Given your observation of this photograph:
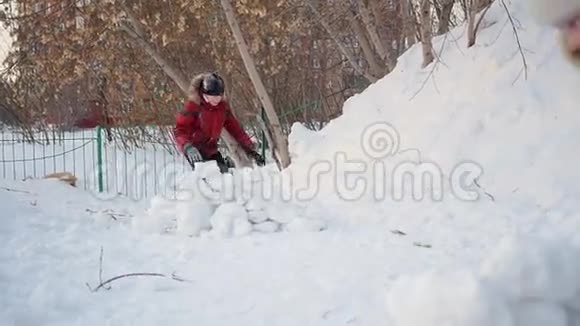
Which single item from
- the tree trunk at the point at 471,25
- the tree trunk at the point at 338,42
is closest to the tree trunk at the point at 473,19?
the tree trunk at the point at 471,25

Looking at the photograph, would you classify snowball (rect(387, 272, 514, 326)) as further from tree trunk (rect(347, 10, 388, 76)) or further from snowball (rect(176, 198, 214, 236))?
tree trunk (rect(347, 10, 388, 76))

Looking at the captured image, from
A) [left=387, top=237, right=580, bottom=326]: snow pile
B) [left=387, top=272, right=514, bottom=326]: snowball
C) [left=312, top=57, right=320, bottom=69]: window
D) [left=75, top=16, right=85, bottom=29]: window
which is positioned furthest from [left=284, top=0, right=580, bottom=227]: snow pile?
[left=312, top=57, right=320, bottom=69]: window

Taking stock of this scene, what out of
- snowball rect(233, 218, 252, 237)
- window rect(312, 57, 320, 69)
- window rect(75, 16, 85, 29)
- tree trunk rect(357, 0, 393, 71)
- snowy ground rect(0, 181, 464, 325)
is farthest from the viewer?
window rect(312, 57, 320, 69)

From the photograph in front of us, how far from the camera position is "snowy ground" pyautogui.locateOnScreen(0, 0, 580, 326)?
1.78 meters

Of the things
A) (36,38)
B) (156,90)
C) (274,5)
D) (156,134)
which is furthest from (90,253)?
(156,134)

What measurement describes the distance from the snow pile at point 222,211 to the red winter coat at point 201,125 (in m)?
1.26

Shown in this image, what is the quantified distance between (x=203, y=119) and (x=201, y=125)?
64mm

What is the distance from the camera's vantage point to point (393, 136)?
205 inches

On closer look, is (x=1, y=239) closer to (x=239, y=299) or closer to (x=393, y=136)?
(x=239, y=299)

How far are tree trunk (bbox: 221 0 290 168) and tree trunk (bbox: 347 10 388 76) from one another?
1.20 m

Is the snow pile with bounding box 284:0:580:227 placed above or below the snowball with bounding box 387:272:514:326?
above

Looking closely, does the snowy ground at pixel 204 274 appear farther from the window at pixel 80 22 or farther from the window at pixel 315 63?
the window at pixel 315 63

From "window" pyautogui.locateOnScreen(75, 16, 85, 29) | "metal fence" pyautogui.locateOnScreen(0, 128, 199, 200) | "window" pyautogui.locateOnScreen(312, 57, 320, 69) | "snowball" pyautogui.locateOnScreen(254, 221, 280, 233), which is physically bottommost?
"snowball" pyautogui.locateOnScreen(254, 221, 280, 233)

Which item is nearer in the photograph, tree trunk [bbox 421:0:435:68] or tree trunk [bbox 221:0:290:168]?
tree trunk [bbox 421:0:435:68]
